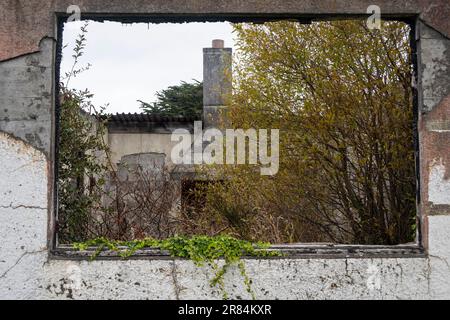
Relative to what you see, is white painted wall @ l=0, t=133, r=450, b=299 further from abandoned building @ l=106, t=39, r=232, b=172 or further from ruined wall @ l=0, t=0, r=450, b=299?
abandoned building @ l=106, t=39, r=232, b=172

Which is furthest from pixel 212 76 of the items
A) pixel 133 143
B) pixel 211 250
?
pixel 211 250

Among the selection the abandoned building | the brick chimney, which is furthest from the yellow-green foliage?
the brick chimney

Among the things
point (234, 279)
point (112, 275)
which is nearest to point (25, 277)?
point (112, 275)

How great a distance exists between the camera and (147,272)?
13.3 ft

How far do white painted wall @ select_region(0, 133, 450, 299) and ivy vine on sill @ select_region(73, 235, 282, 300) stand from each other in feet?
0.15

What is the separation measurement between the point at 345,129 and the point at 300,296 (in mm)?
3897

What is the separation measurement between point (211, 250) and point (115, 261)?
24.0 inches

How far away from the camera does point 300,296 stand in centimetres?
407

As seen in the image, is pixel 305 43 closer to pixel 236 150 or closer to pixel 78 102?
pixel 236 150

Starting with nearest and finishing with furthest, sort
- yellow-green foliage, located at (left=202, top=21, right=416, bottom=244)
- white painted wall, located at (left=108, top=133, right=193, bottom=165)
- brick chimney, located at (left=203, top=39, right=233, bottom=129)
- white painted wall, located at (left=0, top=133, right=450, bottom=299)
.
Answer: white painted wall, located at (left=0, top=133, right=450, bottom=299), yellow-green foliage, located at (left=202, top=21, right=416, bottom=244), white painted wall, located at (left=108, top=133, right=193, bottom=165), brick chimney, located at (left=203, top=39, right=233, bottom=129)

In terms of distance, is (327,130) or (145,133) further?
(145,133)

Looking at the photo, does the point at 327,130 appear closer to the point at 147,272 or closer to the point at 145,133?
the point at 147,272

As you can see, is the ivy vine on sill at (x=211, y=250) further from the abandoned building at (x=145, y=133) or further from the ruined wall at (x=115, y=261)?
the abandoned building at (x=145, y=133)

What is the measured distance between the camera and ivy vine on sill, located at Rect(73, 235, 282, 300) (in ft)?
13.3
